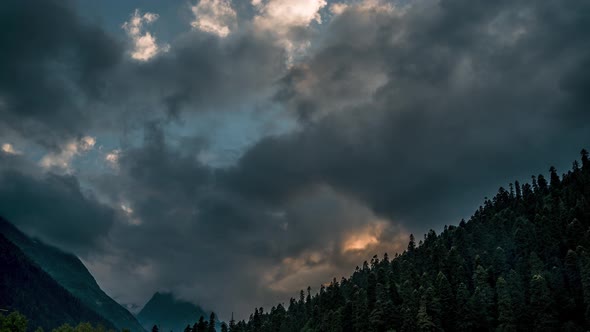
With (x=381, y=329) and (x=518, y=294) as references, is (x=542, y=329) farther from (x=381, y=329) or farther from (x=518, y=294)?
(x=381, y=329)

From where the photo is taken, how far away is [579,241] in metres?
195

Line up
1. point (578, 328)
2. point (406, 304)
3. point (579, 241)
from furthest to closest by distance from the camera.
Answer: point (579, 241) → point (406, 304) → point (578, 328)

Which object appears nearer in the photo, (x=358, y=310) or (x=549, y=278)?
(x=549, y=278)

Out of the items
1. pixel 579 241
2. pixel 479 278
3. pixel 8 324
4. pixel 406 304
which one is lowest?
pixel 8 324

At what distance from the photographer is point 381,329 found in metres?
183

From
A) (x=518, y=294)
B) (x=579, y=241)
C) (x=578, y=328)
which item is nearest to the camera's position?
(x=578, y=328)

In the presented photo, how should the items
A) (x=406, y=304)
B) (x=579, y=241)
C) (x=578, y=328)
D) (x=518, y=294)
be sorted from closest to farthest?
(x=578, y=328) < (x=518, y=294) < (x=406, y=304) < (x=579, y=241)

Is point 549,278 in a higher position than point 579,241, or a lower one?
lower

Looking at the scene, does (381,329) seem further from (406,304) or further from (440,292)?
(440,292)

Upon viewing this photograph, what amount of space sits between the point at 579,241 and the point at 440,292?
197 ft

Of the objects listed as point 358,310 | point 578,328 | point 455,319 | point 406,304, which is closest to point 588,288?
point 578,328

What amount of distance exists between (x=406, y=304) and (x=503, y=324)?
120 ft

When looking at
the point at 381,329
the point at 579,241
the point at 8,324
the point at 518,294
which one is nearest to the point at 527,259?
the point at 579,241

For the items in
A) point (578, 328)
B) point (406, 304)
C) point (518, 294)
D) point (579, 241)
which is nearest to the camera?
point (578, 328)
